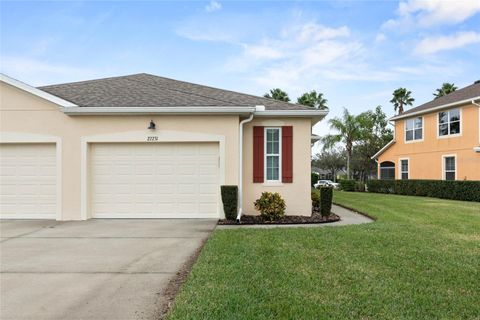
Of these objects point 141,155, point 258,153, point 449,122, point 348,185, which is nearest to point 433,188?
point 449,122

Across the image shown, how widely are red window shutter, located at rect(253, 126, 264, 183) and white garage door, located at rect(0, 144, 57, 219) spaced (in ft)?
19.6

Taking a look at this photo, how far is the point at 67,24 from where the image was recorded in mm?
12891

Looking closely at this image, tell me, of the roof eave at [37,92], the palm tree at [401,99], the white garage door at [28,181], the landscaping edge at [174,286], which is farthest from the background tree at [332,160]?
the landscaping edge at [174,286]

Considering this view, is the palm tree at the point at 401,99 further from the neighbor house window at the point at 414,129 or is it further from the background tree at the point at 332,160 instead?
the neighbor house window at the point at 414,129

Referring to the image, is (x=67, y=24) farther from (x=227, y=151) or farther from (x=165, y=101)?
(x=227, y=151)

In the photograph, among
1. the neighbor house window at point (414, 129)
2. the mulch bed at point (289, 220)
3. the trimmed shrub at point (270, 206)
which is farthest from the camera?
the neighbor house window at point (414, 129)

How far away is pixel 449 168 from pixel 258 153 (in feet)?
51.2

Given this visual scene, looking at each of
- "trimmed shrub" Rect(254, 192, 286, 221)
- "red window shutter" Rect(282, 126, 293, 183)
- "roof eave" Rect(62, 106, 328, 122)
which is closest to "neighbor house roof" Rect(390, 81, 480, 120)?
"red window shutter" Rect(282, 126, 293, 183)

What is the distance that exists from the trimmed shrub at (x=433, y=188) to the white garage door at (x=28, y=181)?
18.7m

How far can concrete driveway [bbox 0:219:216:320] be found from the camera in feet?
12.1

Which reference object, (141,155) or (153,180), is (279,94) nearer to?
(141,155)

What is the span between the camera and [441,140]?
20344mm

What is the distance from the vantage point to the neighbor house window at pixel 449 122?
19297 mm

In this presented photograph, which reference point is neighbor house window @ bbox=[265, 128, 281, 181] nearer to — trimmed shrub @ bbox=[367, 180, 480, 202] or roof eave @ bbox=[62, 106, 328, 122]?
roof eave @ bbox=[62, 106, 328, 122]
